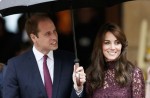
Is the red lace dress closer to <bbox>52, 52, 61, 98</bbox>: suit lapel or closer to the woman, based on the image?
the woman

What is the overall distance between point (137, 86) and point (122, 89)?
18cm

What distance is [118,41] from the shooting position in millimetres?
8398

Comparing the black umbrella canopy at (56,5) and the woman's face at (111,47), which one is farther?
the black umbrella canopy at (56,5)

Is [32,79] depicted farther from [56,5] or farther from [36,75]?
[56,5]

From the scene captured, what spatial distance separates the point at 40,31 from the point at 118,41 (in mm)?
921

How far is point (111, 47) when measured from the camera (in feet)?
27.5

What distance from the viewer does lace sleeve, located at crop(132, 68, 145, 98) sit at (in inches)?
325

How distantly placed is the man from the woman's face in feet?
1.48

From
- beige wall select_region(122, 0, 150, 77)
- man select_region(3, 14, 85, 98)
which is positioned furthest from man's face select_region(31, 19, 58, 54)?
beige wall select_region(122, 0, 150, 77)

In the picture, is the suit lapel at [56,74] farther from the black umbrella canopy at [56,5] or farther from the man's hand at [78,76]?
the black umbrella canopy at [56,5]

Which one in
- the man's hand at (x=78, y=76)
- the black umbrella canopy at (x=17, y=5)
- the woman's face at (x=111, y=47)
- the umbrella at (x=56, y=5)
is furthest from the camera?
the umbrella at (x=56, y=5)

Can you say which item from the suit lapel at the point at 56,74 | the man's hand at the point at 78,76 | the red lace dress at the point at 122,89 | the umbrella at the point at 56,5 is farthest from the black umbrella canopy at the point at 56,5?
the red lace dress at the point at 122,89

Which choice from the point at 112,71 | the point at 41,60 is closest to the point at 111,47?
the point at 112,71

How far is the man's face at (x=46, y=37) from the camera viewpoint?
843cm
